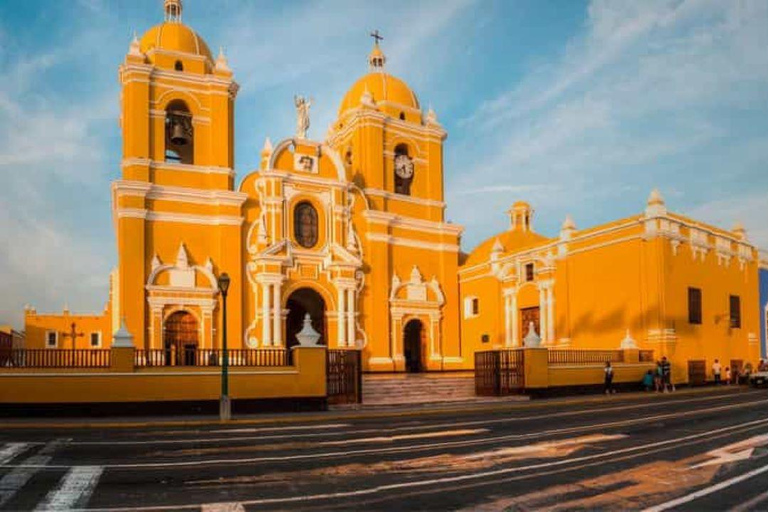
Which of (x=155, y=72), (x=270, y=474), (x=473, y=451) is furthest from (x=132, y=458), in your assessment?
(x=155, y=72)

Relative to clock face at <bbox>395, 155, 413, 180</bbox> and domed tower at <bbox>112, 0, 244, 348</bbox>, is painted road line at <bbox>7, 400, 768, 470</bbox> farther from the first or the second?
clock face at <bbox>395, 155, 413, 180</bbox>

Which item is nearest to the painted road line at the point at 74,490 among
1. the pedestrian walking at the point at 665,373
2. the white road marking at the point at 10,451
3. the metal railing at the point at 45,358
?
the white road marking at the point at 10,451

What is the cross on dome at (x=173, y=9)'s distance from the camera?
31.2 m

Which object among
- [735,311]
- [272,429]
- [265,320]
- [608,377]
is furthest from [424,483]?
[735,311]

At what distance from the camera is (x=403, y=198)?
112 feet

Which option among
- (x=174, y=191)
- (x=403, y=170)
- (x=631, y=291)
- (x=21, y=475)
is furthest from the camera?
(x=403, y=170)

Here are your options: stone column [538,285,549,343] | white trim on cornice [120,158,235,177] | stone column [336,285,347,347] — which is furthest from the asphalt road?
white trim on cornice [120,158,235,177]

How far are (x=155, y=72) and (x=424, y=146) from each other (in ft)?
46.4

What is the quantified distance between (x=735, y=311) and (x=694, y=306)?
14.6 ft

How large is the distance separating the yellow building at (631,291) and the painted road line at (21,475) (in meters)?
17.8

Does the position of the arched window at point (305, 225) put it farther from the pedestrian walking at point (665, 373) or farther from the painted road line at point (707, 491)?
the painted road line at point (707, 491)

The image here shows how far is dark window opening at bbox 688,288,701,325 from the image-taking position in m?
28.0

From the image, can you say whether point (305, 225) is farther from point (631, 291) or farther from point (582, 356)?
point (631, 291)

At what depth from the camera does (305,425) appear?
1634cm
